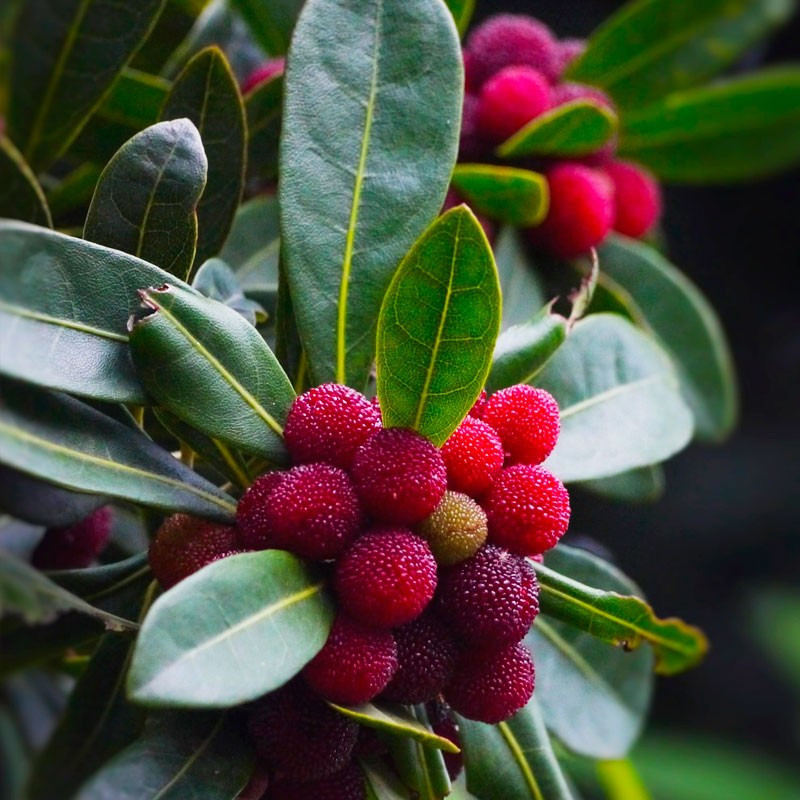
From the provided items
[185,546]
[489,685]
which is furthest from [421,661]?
[185,546]

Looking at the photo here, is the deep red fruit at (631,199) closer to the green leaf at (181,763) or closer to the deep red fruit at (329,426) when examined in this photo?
the deep red fruit at (329,426)

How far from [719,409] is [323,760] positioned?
74 centimetres

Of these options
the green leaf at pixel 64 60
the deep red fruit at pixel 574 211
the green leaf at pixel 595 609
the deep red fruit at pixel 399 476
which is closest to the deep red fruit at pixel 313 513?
the deep red fruit at pixel 399 476

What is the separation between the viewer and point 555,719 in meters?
0.90

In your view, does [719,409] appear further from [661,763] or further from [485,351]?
[661,763]

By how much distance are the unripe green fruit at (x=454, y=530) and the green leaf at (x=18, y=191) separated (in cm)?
31

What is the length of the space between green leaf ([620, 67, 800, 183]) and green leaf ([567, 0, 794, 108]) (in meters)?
0.02

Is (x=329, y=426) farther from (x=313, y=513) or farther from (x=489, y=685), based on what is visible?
(x=489, y=685)

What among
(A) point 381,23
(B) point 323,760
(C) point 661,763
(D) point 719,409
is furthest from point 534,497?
(C) point 661,763

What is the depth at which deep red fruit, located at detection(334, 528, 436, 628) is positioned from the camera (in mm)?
583

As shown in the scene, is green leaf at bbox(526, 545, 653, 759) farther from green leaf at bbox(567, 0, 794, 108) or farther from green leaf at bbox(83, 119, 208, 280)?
green leaf at bbox(567, 0, 794, 108)

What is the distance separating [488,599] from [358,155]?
0.95 feet

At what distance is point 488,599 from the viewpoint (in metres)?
0.61

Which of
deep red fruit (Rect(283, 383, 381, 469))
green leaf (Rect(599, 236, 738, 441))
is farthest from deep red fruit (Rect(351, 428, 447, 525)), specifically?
green leaf (Rect(599, 236, 738, 441))
